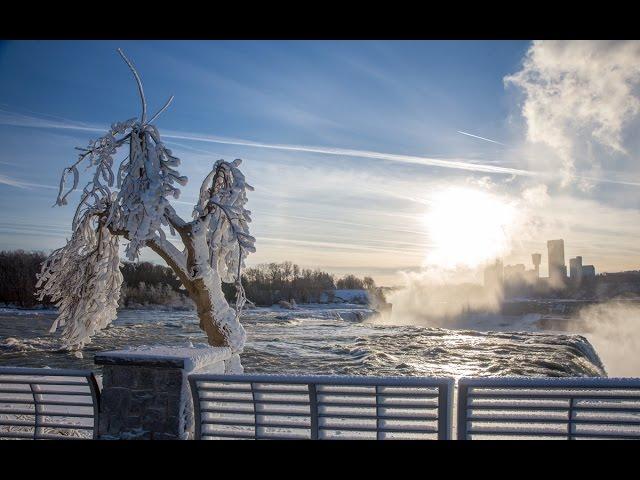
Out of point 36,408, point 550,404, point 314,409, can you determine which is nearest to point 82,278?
point 36,408

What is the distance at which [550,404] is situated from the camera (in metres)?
3.61

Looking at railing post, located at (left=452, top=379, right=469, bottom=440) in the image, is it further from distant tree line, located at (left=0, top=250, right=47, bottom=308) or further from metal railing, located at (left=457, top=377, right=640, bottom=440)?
distant tree line, located at (left=0, top=250, right=47, bottom=308)

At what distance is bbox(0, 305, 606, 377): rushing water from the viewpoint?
603 inches

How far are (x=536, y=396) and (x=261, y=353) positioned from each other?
1537 centimetres

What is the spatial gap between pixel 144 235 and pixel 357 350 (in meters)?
13.0

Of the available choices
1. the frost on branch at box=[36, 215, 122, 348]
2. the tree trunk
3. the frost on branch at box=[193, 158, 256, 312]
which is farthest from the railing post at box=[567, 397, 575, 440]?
the frost on branch at box=[36, 215, 122, 348]

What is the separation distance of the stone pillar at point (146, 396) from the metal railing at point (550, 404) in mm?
2273

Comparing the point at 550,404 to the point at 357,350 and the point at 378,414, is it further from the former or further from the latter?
the point at 357,350

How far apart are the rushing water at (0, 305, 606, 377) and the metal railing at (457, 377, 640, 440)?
893 centimetres

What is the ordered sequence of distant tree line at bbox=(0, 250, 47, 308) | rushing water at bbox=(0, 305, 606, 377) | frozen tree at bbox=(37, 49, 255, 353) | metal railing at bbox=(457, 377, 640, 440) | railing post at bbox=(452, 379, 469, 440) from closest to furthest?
metal railing at bbox=(457, 377, 640, 440) → railing post at bbox=(452, 379, 469, 440) → frozen tree at bbox=(37, 49, 255, 353) → rushing water at bbox=(0, 305, 606, 377) → distant tree line at bbox=(0, 250, 47, 308)
